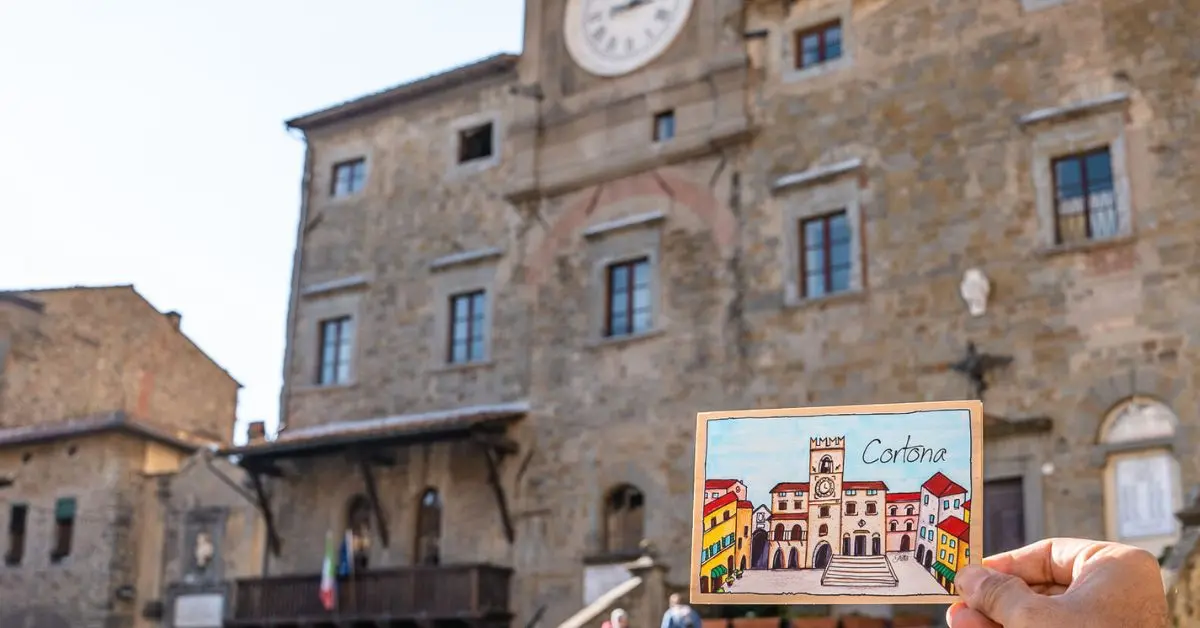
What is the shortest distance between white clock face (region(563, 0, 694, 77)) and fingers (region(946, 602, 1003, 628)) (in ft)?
61.2

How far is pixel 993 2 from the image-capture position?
61.0 feet

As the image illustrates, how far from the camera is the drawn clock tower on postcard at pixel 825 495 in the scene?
4945 mm

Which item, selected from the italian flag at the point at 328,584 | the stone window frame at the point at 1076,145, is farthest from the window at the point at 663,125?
the italian flag at the point at 328,584

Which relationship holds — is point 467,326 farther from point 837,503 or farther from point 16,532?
point 837,503

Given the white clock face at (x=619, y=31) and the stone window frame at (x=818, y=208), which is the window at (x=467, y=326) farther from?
the stone window frame at (x=818, y=208)

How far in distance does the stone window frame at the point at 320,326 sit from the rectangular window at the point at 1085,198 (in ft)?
40.5

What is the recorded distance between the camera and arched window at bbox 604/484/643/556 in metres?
20.3

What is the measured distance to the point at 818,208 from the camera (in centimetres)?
1950

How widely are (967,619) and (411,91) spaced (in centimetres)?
2206

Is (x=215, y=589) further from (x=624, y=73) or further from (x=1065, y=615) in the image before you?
(x=1065, y=615)

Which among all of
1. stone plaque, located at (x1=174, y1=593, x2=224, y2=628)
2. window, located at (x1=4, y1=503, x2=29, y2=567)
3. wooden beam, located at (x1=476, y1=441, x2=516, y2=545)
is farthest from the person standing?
window, located at (x1=4, y1=503, x2=29, y2=567)

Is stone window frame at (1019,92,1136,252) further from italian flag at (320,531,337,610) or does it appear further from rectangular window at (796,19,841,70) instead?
italian flag at (320,531,337,610)

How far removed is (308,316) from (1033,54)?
44.7 feet

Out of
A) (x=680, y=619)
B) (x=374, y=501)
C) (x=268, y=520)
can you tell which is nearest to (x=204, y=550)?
(x=268, y=520)
